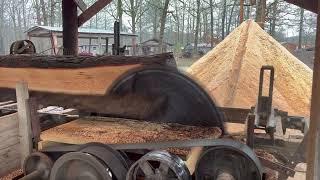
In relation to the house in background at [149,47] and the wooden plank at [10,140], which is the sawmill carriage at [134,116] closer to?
the wooden plank at [10,140]

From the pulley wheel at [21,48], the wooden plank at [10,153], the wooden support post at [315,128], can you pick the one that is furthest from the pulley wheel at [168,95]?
the pulley wheel at [21,48]

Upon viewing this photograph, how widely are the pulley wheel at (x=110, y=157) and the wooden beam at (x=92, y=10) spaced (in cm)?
292

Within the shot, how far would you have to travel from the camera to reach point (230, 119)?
396 centimetres

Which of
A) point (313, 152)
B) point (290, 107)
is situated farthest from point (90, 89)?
point (290, 107)

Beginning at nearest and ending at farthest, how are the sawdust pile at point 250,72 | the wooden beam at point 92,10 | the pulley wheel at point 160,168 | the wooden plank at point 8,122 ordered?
the pulley wheel at point 160,168, the wooden plank at point 8,122, the wooden beam at point 92,10, the sawdust pile at point 250,72

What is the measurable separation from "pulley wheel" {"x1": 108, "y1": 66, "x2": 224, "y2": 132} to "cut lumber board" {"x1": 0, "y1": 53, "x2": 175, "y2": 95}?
72 millimetres

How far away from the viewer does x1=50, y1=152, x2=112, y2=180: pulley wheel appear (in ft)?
7.54

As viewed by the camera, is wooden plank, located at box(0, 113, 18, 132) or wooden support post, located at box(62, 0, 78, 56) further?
wooden support post, located at box(62, 0, 78, 56)

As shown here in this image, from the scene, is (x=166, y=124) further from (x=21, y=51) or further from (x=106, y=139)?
(x=21, y=51)

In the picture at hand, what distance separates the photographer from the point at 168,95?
2.55m

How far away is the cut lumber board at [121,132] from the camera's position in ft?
8.51

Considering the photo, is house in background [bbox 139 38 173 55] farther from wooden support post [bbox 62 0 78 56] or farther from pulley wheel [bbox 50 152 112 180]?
pulley wheel [bbox 50 152 112 180]

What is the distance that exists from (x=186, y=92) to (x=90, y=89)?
67 cm

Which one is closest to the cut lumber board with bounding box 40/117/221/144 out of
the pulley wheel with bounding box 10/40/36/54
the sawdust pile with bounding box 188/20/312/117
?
the pulley wheel with bounding box 10/40/36/54
